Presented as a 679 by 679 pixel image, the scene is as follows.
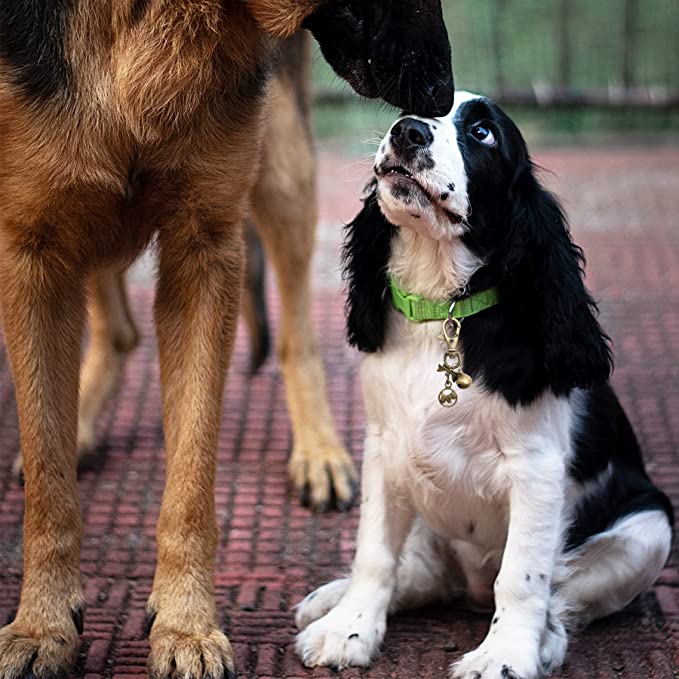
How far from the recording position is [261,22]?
3.54 m

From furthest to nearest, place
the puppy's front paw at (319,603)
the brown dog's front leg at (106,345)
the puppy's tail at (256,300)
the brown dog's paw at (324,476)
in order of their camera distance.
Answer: the puppy's tail at (256,300) → the brown dog's front leg at (106,345) → the brown dog's paw at (324,476) → the puppy's front paw at (319,603)

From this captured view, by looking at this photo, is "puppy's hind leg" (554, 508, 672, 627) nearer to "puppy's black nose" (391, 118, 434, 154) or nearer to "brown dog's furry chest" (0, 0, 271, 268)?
"puppy's black nose" (391, 118, 434, 154)

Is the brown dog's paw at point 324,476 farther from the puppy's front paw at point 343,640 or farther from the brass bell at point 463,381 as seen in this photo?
the brass bell at point 463,381

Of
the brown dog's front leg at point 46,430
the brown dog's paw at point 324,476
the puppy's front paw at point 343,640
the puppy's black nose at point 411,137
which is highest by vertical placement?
the puppy's black nose at point 411,137

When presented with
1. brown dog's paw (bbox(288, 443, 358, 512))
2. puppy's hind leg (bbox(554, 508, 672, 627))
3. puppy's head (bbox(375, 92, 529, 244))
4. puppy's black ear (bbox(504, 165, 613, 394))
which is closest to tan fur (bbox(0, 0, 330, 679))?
puppy's head (bbox(375, 92, 529, 244))

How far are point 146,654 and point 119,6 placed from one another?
179 cm

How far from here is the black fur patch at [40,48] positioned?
139 inches

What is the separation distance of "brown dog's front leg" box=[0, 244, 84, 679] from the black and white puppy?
0.70 metres

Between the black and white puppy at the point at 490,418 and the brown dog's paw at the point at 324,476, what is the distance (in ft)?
3.25

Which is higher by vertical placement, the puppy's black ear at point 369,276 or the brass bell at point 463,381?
the puppy's black ear at point 369,276

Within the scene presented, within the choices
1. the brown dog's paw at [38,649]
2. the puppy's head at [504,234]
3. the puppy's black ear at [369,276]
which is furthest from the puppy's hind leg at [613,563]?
the brown dog's paw at [38,649]

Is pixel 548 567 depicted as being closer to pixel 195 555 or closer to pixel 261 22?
pixel 195 555

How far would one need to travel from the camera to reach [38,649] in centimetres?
363

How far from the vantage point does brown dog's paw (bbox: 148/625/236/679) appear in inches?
142
